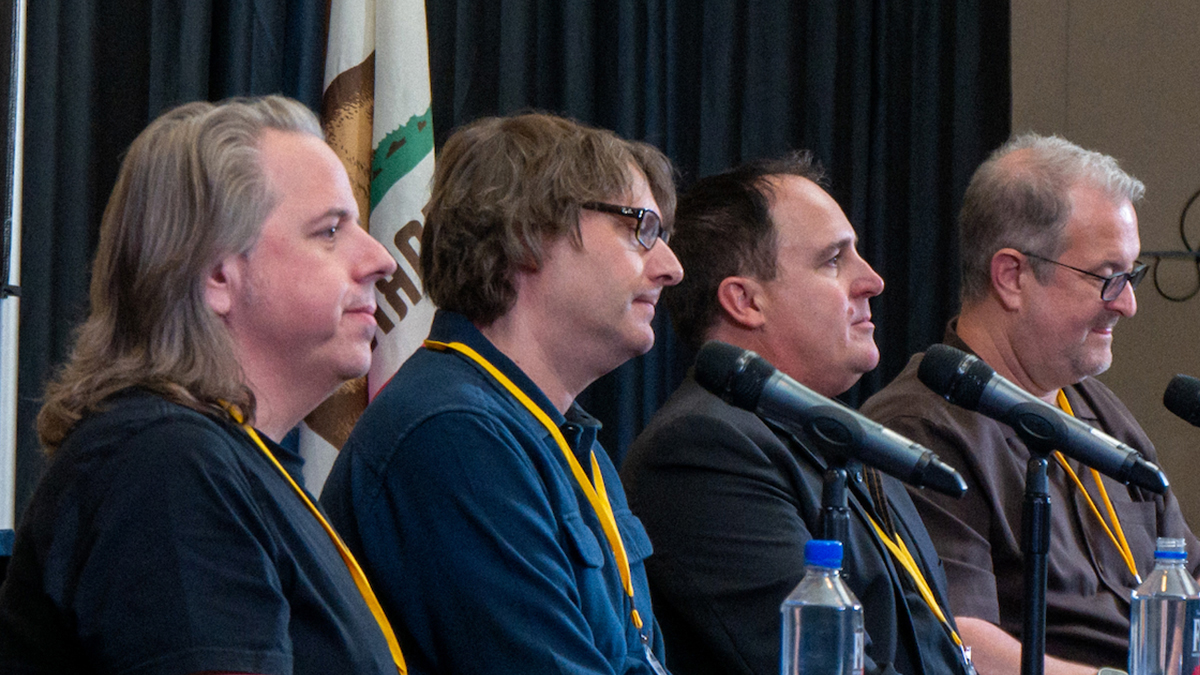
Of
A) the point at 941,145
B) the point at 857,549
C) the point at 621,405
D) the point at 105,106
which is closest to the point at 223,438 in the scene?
the point at 857,549

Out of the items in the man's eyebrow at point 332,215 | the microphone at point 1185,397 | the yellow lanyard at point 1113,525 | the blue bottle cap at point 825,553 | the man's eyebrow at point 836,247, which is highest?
the man's eyebrow at point 332,215

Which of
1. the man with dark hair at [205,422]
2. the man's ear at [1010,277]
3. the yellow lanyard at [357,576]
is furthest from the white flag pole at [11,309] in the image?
the man's ear at [1010,277]

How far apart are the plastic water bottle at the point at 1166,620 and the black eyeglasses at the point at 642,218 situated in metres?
0.89

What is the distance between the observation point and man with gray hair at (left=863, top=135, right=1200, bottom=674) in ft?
7.67

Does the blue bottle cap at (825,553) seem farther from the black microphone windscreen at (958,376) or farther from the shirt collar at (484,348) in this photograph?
the shirt collar at (484,348)

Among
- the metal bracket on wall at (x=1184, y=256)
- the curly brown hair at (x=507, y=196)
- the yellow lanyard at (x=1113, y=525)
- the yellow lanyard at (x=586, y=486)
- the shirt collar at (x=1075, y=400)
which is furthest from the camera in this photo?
the metal bracket on wall at (x=1184, y=256)

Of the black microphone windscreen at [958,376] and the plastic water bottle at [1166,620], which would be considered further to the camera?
the plastic water bottle at [1166,620]

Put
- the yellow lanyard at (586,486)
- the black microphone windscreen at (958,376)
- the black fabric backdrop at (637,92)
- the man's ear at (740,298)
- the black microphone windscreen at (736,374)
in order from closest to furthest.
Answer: the black microphone windscreen at (736,374), the black microphone windscreen at (958,376), the yellow lanyard at (586,486), the man's ear at (740,298), the black fabric backdrop at (637,92)

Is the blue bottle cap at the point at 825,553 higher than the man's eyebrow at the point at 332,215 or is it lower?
lower

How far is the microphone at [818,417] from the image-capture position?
4.73ft

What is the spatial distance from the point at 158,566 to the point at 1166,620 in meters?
1.52

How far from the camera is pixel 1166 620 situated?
2.02 meters

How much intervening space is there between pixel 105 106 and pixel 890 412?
1861 millimetres

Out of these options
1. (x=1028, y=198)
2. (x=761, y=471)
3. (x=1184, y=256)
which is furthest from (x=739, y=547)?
(x=1184, y=256)
